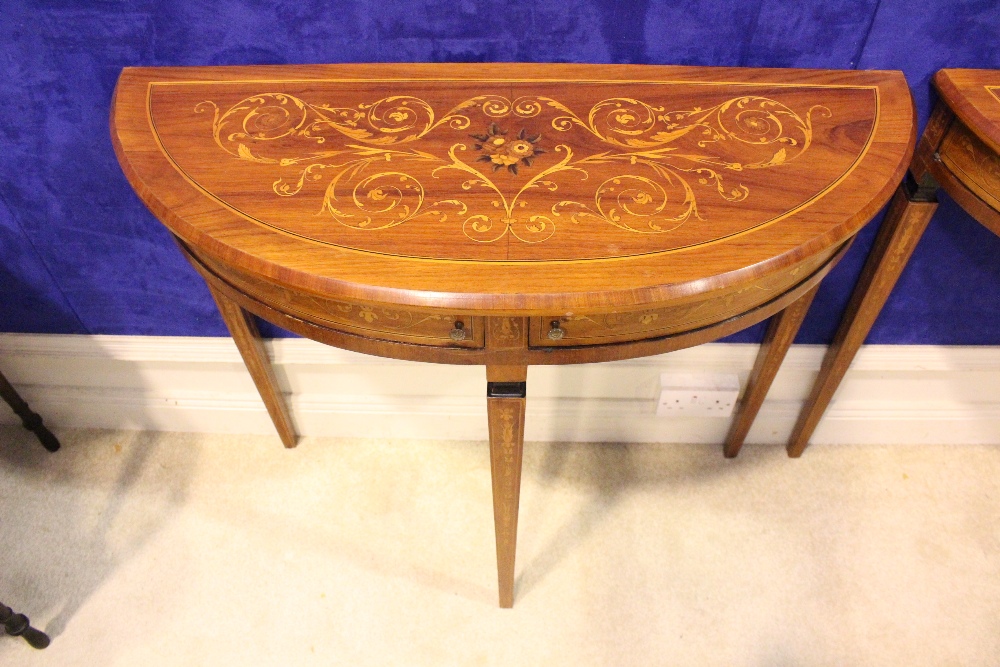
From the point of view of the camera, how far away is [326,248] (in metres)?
0.76

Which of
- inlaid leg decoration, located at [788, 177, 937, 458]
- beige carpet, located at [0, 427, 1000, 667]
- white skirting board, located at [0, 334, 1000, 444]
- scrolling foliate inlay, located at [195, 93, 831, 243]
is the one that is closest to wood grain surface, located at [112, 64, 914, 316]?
scrolling foliate inlay, located at [195, 93, 831, 243]

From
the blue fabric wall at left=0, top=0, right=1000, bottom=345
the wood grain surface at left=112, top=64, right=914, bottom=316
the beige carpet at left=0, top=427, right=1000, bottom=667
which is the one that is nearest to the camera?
the wood grain surface at left=112, top=64, right=914, bottom=316

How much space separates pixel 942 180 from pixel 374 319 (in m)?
0.81

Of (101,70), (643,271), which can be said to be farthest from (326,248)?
(101,70)

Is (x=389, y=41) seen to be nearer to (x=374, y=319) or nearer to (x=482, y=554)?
(x=374, y=319)

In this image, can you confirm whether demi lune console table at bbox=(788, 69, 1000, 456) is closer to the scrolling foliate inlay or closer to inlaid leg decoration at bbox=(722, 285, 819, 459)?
inlaid leg decoration at bbox=(722, 285, 819, 459)

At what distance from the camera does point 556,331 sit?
0.80 m

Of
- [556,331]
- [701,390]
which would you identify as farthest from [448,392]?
[556,331]

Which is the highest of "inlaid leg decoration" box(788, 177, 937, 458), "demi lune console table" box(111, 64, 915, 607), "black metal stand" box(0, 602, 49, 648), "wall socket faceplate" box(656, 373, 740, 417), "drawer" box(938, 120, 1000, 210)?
"demi lune console table" box(111, 64, 915, 607)

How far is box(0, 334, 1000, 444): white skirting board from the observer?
142 centimetres

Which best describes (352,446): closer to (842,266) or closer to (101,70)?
(101,70)

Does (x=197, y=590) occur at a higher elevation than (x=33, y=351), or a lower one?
lower

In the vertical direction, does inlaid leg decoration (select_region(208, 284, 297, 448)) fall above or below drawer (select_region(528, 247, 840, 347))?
below

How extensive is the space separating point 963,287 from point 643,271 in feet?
2.90
